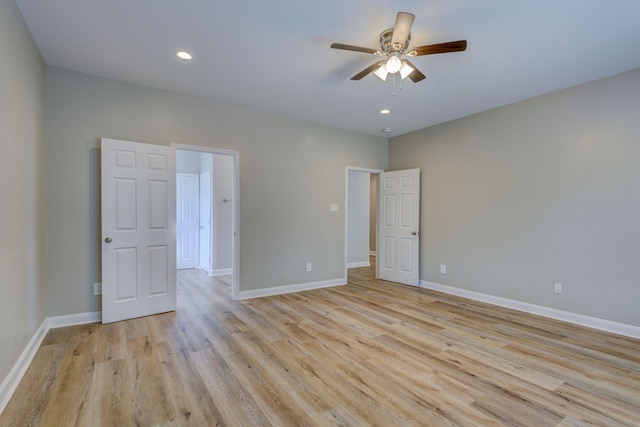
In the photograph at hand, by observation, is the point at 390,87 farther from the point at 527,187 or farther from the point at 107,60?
the point at 107,60

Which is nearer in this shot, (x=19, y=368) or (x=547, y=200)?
(x=19, y=368)

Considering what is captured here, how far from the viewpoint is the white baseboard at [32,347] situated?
6.46 ft

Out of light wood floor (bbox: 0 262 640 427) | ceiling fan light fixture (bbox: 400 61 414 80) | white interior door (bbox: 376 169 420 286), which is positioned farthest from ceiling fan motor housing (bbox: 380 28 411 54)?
white interior door (bbox: 376 169 420 286)

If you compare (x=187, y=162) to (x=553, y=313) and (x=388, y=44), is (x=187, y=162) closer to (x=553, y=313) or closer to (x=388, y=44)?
(x=388, y=44)

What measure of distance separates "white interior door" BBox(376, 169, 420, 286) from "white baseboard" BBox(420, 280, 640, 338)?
0.67 meters

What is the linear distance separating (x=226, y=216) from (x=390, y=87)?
13.2 feet

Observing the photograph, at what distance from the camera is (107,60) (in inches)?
118

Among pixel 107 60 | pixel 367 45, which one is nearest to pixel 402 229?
pixel 367 45

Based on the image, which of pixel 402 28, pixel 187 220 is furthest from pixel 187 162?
pixel 402 28

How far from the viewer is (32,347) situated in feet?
8.44

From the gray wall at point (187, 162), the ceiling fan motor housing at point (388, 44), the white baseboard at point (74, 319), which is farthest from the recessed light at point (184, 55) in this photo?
the gray wall at point (187, 162)

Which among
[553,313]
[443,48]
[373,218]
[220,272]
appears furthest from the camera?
[373,218]

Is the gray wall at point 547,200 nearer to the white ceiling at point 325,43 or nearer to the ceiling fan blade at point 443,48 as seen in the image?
the white ceiling at point 325,43

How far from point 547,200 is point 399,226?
89.5 inches
